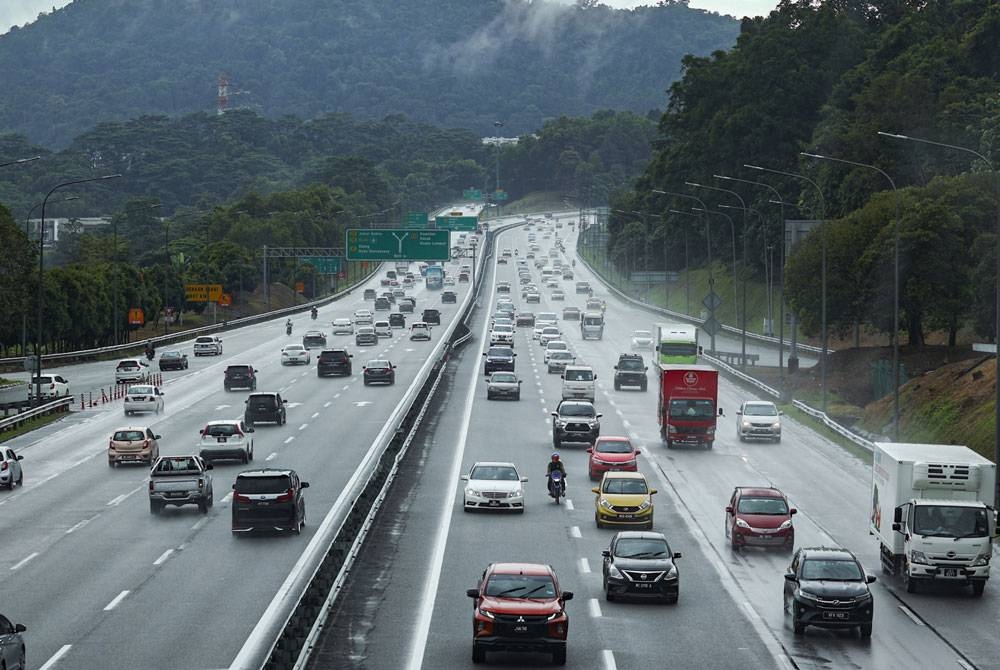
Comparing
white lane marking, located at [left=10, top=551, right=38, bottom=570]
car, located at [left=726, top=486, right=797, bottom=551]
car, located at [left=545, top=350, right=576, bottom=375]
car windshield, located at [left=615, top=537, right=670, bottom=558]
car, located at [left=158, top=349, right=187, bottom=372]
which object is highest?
car windshield, located at [left=615, top=537, right=670, bottom=558]

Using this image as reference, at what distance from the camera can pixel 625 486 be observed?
4056 centimetres

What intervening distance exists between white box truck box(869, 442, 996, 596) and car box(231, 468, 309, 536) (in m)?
14.5

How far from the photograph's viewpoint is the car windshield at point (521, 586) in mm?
25547

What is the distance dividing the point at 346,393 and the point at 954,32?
266 ft

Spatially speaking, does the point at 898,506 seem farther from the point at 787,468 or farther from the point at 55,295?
the point at 55,295

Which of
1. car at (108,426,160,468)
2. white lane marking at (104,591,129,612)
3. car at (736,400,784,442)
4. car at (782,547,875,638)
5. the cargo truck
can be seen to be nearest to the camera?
car at (782,547,875,638)

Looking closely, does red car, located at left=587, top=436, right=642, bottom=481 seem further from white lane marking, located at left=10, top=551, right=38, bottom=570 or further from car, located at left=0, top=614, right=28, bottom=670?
car, located at left=0, top=614, right=28, bottom=670

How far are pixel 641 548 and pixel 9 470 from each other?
2511cm

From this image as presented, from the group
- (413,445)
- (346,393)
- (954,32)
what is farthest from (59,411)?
(954,32)

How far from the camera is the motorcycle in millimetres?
44344

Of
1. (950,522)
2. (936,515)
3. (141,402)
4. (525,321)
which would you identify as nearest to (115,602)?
(936,515)

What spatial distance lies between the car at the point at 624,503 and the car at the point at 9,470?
19441 mm

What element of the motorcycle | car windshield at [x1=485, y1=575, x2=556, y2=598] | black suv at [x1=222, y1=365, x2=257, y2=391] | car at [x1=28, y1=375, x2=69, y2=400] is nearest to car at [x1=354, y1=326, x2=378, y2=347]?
black suv at [x1=222, y1=365, x2=257, y2=391]

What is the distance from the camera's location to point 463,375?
8806 centimetres
